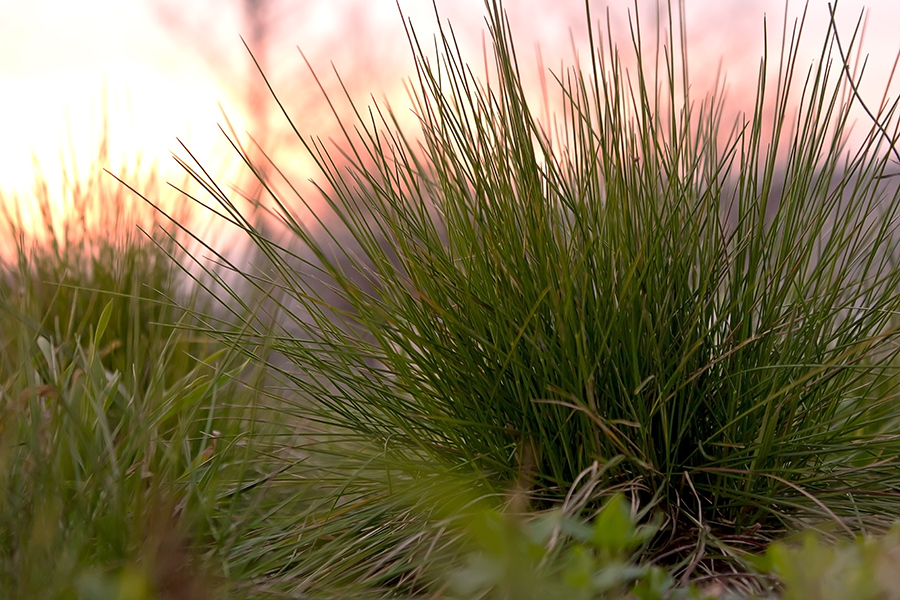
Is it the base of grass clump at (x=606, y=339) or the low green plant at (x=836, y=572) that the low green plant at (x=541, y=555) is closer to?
the low green plant at (x=836, y=572)

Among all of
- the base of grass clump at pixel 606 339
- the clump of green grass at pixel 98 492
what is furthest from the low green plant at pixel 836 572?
the clump of green grass at pixel 98 492

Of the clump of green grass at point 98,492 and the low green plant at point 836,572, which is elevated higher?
the clump of green grass at point 98,492

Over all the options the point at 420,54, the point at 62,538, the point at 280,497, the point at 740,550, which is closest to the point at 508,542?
the point at 740,550

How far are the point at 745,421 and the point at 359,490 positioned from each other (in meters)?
0.68

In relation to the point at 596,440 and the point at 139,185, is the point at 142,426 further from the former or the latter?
the point at 139,185

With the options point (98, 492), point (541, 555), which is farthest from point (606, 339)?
point (98, 492)

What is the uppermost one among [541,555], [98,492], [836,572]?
[98,492]

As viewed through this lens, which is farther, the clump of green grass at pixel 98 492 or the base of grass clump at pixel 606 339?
the base of grass clump at pixel 606 339

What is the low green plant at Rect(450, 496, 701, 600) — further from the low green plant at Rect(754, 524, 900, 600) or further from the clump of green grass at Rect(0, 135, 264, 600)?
the clump of green grass at Rect(0, 135, 264, 600)

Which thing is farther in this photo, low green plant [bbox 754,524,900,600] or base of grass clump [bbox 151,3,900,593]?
base of grass clump [bbox 151,3,900,593]

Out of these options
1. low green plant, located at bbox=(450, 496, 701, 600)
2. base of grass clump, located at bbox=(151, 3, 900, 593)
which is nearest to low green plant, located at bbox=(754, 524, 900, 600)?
low green plant, located at bbox=(450, 496, 701, 600)

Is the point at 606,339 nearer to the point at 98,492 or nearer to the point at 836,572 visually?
the point at 836,572

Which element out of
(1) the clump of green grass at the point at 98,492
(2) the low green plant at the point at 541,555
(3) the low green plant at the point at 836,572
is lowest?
(3) the low green plant at the point at 836,572

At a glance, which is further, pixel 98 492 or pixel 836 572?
pixel 98 492
